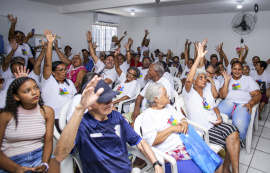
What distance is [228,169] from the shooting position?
Result: 7.03 feet

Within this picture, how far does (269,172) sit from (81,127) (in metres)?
2.38

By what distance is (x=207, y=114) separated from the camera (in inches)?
89.7

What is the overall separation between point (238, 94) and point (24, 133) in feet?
9.53

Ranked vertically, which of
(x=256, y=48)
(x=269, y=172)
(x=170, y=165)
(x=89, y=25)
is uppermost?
(x=89, y=25)

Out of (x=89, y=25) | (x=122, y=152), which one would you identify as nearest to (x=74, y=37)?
(x=89, y=25)

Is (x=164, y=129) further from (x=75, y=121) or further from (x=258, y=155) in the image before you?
(x=258, y=155)

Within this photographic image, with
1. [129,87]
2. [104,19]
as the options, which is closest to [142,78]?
[129,87]

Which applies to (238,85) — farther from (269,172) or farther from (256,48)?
(256,48)

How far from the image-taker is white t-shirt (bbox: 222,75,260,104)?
2.88m

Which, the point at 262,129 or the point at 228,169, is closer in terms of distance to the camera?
the point at 228,169

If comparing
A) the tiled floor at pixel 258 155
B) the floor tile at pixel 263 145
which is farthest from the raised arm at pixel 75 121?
the floor tile at pixel 263 145

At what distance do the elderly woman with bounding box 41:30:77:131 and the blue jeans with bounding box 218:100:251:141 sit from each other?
2263 mm

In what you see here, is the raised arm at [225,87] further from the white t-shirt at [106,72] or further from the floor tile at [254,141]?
the white t-shirt at [106,72]

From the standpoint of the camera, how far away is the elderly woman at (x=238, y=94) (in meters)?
2.77
